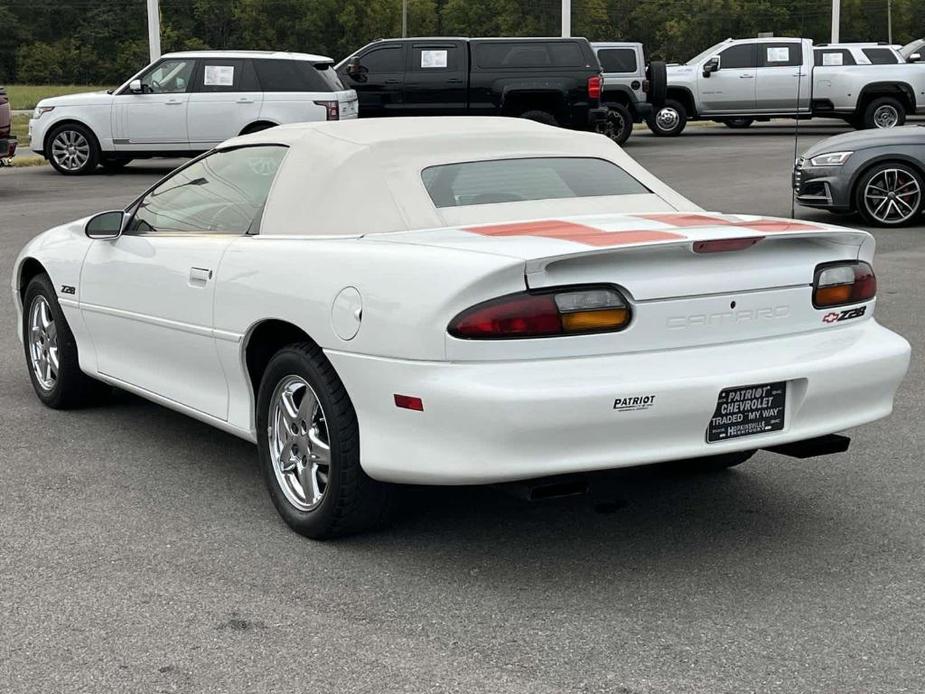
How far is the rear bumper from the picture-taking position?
3.97 metres

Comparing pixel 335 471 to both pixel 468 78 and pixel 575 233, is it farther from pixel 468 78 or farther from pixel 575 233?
pixel 468 78

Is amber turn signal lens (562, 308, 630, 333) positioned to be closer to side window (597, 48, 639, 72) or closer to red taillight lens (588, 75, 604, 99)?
red taillight lens (588, 75, 604, 99)

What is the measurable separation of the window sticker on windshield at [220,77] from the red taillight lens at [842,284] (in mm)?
16431

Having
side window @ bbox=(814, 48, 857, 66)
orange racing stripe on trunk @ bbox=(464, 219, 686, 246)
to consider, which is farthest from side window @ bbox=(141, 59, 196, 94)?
orange racing stripe on trunk @ bbox=(464, 219, 686, 246)

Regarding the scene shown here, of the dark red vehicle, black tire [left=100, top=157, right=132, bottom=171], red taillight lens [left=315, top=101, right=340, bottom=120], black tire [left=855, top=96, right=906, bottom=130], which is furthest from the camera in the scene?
black tire [left=855, top=96, right=906, bottom=130]

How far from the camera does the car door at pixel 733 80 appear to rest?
95.7 ft

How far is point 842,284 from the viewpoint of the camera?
4598mm

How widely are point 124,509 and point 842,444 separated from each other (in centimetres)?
259

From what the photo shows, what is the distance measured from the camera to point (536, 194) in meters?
5.12

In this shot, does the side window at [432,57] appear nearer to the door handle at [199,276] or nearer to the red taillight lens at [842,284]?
the door handle at [199,276]

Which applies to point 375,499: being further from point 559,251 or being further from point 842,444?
point 842,444

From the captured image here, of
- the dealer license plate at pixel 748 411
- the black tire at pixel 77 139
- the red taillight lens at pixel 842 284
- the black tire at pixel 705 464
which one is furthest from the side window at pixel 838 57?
the dealer license plate at pixel 748 411

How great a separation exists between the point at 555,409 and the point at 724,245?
83 centimetres

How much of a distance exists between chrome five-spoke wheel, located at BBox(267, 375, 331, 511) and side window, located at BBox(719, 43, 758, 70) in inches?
1024
